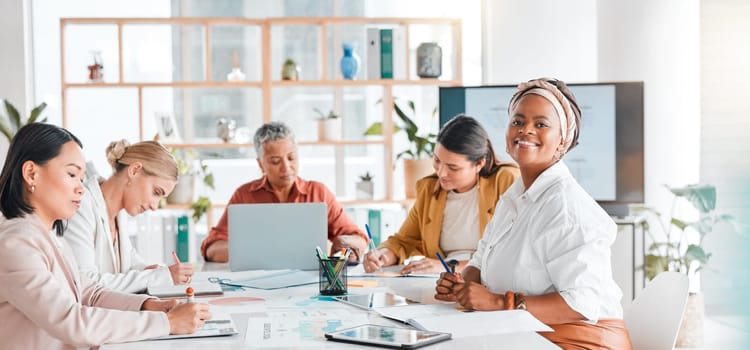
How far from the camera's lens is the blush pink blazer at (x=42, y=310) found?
5.88 ft

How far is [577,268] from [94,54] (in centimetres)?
443

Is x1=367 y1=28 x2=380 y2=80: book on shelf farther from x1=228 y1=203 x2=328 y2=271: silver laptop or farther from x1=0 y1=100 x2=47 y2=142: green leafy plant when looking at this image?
x1=228 y1=203 x2=328 y2=271: silver laptop

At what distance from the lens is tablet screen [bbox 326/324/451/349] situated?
175 centimetres

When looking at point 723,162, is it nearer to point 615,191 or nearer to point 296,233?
point 615,191

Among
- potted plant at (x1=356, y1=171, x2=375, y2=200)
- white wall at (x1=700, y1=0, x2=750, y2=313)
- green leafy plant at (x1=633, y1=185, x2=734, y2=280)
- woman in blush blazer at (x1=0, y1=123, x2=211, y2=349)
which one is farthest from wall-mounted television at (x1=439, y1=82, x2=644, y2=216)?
woman in blush blazer at (x1=0, y1=123, x2=211, y2=349)

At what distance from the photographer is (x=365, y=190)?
5.74m

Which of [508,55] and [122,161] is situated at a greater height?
[508,55]

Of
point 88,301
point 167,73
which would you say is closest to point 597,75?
point 167,73

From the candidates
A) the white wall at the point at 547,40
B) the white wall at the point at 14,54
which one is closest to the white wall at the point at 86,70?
the white wall at the point at 14,54

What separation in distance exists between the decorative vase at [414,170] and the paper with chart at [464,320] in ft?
11.2

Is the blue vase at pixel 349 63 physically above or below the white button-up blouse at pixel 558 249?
above

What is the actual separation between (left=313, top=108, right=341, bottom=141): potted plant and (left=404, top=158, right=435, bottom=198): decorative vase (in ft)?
1.87

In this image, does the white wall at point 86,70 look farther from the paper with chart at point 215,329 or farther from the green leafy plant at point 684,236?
the paper with chart at point 215,329

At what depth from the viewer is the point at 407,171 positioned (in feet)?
18.3
